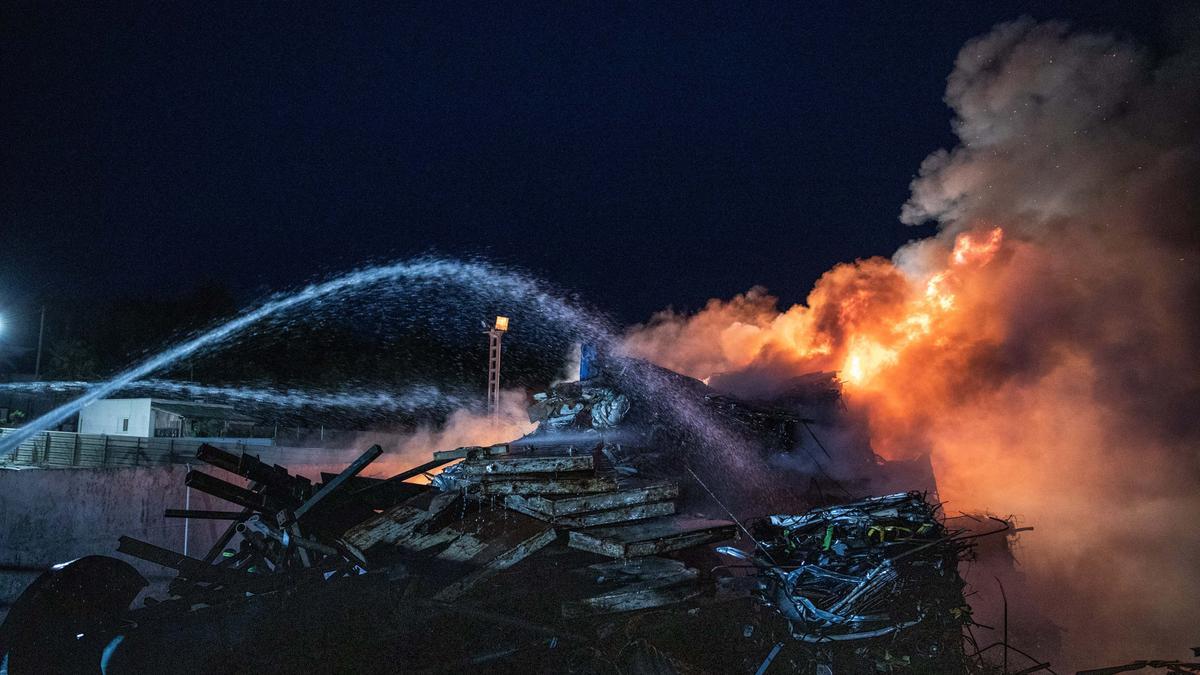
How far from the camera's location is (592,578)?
6922 mm

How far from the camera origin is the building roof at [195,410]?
27.2 metres

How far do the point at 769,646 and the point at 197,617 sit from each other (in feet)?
18.4

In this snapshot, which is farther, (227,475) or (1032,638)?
(1032,638)

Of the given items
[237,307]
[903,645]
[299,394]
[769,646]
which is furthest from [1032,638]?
[237,307]

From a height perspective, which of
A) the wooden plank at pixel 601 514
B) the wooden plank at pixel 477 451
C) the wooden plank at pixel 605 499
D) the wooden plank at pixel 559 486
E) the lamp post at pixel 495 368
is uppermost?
the lamp post at pixel 495 368

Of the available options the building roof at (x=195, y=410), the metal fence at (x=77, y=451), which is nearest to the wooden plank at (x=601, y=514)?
the metal fence at (x=77, y=451)

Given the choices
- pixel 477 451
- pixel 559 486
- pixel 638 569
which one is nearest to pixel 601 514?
pixel 559 486

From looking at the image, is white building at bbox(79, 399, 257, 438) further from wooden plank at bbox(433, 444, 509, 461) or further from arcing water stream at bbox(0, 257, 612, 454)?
wooden plank at bbox(433, 444, 509, 461)

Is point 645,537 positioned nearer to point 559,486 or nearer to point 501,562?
point 559,486

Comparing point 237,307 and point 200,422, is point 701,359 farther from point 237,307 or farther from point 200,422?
point 237,307

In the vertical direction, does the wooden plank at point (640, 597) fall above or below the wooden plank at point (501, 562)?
below

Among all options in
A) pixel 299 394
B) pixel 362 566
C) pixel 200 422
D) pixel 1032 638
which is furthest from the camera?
pixel 299 394

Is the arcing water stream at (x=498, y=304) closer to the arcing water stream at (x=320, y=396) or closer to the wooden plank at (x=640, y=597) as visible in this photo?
the arcing water stream at (x=320, y=396)

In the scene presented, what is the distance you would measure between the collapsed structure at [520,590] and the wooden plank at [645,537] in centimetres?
2
